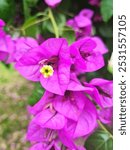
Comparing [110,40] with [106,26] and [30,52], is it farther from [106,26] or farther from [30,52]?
[30,52]

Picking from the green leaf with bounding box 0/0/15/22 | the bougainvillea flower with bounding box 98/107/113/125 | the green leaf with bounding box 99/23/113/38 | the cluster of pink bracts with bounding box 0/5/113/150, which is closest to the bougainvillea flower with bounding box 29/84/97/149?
the cluster of pink bracts with bounding box 0/5/113/150

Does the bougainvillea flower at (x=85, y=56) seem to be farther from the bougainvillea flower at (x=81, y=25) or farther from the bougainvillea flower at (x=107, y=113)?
the bougainvillea flower at (x=81, y=25)

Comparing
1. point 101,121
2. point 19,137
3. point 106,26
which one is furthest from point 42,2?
point 19,137

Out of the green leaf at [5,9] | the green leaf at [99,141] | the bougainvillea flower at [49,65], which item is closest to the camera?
the bougainvillea flower at [49,65]

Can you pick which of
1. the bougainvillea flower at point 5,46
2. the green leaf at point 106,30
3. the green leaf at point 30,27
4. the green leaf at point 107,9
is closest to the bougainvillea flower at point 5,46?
the bougainvillea flower at point 5,46

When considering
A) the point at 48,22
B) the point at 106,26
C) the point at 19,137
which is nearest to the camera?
the point at 48,22

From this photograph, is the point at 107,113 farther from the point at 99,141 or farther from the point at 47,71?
the point at 47,71
